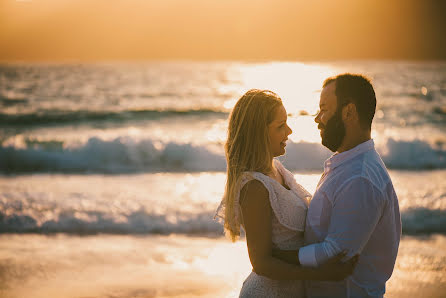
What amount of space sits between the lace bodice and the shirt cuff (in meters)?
0.18

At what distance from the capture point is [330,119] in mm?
2686

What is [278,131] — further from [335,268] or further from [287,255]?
[335,268]

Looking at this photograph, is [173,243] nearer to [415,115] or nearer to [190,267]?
[190,267]

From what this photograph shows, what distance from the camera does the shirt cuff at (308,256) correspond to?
2438 millimetres

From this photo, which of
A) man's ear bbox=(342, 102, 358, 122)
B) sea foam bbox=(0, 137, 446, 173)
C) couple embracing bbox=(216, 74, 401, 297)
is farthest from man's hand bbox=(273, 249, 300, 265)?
sea foam bbox=(0, 137, 446, 173)

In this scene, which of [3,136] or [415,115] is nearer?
[3,136]

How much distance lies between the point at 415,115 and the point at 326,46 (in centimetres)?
5688

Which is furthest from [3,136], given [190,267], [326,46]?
[326,46]

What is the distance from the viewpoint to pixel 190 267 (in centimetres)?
583

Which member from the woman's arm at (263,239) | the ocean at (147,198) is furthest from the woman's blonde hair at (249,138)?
the ocean at (147,198)

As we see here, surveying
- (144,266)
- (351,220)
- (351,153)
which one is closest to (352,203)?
(351,220)

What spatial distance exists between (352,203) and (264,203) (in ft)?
1.57

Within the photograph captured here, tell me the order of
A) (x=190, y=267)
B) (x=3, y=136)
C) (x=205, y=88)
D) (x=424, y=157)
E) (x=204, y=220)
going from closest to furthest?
(x=190, y=267)
(x=204, y=220)
(x=424, y=157)
(x=3, y=136)
(x=205, y=88)

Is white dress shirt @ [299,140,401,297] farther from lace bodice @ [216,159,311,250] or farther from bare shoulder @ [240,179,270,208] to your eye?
bare shoulder @ [240,179,270,208]
